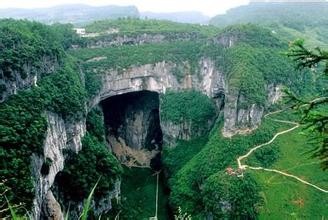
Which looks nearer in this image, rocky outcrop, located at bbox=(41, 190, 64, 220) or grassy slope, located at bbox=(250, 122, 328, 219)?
rocky outcrop, located at bbox=(41, 190, 64, 220)

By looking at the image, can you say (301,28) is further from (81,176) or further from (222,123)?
(81,176)

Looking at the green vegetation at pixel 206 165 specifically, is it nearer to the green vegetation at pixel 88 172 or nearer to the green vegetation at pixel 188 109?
the green vegetation at pixel 88 172

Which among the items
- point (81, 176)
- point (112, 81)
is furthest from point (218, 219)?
point (112, 81)

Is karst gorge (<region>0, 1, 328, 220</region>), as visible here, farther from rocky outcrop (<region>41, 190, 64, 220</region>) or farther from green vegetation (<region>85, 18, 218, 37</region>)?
green vegetation (<region>85, 18, 218, 37</region>)

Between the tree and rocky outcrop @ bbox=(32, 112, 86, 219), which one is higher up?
the tree

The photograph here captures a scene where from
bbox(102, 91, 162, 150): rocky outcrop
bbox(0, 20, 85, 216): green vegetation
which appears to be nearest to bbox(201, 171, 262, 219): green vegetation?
bbox(0, 20, 85, 216): green vegetation

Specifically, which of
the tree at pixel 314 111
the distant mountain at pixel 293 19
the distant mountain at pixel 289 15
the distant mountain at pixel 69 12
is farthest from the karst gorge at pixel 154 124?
the distant mountain at pixel 69 12

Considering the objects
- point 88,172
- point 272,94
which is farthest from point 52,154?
point 272,94
